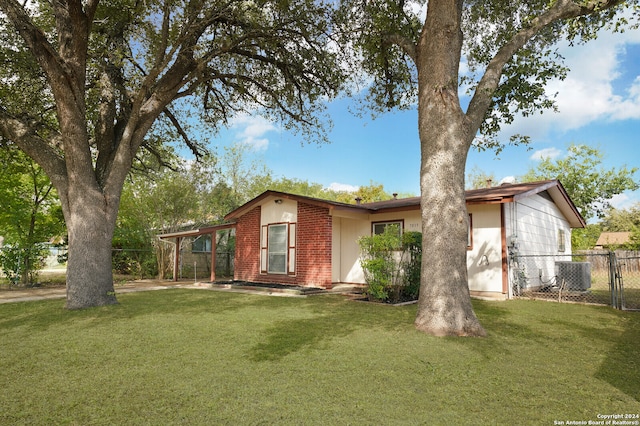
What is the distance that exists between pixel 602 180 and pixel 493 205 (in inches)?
828

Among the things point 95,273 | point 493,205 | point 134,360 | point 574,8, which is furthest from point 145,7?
point 493,205

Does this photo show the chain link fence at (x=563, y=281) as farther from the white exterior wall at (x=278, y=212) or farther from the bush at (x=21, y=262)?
the bush at (x=21, y=262)

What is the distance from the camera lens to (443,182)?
582cm

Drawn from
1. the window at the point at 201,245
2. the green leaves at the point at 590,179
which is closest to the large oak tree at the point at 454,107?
the window at the point at 201,245

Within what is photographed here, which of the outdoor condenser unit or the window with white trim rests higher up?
the window with white trim

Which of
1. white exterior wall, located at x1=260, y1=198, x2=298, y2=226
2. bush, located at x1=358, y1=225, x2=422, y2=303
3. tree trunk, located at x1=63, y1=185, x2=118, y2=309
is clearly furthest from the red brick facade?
tree trunk, located at x1=63, y1=185, x2=118, y2=309

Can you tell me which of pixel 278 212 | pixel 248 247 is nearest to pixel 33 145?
pixel 278 212

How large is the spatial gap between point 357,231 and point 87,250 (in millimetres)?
8407

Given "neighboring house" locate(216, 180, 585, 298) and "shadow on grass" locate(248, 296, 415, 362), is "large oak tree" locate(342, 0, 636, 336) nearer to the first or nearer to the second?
"shadow on grass" locate(248, 296, 415, 362)

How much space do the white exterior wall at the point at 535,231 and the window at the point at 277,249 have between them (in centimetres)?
720

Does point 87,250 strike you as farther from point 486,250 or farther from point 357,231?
point 486,250

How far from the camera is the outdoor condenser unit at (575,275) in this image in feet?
35.8

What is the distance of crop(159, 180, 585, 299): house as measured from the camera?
412 inches

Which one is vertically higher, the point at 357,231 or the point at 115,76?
the point at 115,76
